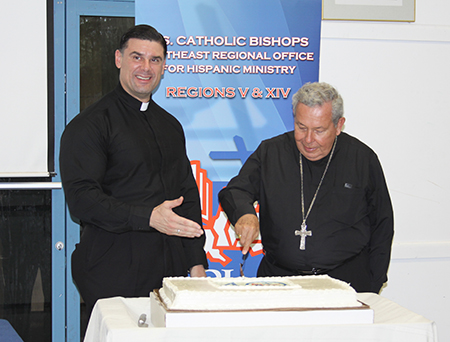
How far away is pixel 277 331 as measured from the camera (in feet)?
5.25

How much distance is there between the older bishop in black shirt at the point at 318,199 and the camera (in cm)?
258

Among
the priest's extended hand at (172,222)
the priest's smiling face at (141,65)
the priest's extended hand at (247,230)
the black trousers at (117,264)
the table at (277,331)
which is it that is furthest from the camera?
the priest's smiling face at (141,65)

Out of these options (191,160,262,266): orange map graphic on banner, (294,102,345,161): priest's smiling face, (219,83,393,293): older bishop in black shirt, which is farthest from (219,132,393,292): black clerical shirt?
(191,160,262,266): orange map graphic on banner

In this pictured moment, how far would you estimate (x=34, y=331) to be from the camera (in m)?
3.73

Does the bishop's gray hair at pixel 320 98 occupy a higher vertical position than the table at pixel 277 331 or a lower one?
higher

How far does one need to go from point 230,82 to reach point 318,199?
3.35 feet

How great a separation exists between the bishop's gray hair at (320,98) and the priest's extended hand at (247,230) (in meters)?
0.66

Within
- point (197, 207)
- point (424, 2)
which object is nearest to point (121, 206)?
point (197, 207)

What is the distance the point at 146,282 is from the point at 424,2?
8.78 ft

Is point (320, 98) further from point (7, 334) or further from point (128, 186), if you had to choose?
point (7, 334)

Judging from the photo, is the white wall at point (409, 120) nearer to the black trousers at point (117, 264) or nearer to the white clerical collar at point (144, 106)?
the white clerical collar at point (144, 106)

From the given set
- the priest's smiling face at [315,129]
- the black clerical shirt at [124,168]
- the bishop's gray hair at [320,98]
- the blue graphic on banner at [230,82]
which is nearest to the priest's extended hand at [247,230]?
the black clerical shirt at [124,168]

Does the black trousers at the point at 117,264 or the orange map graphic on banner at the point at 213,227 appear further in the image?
the orange map graphic on banner at the point at 213,227

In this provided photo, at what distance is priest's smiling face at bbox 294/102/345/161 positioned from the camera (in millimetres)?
2578
